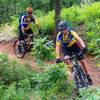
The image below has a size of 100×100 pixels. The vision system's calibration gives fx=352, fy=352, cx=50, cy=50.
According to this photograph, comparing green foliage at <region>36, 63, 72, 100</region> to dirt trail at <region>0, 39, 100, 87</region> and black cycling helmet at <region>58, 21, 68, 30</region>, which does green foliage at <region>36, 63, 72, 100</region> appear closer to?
black cycling helmet at <region>58, 21, 68, 30</region>

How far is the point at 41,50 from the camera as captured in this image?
8.33m

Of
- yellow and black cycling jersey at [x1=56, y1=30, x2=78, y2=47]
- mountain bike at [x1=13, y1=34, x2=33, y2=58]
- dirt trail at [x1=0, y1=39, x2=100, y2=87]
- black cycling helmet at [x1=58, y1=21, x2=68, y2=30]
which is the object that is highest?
black cycling helmet at [x1=58, y1=21, x2=68, y2=30]

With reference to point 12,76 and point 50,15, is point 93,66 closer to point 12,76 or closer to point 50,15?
point 12,76

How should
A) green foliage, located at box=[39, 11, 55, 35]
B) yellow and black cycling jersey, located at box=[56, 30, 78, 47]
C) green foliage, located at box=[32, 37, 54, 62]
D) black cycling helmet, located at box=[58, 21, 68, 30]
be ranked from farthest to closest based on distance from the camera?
green foliage, located at box=[39, 11, 55, 35]
yellow and black cycling jersey, located at box=[56, 30, 78, 47]
black cycling helmet, located at box=[58, 21, 68, 30]
green foliage, located at box=[32, 37, 54, 62]

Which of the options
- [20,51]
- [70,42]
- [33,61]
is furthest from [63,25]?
[20,51]

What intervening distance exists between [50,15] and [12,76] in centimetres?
714

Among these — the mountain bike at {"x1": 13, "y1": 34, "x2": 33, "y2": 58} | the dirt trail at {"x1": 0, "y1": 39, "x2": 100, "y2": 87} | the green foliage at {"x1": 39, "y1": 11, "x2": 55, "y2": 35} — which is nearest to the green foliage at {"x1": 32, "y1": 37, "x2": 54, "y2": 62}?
the dirt trail at {"x1": 0, "y1": 39, "x2": 100, "y2": 87}

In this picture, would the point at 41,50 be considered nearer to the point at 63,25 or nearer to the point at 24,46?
the point at 63,25

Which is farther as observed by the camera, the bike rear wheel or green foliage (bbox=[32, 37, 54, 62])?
the bike rear wheel

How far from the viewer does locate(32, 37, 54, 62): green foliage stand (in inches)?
320

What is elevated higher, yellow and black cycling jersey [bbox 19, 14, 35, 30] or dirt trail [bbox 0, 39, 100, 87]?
yellow and black cycling jersey [bbox 19, 14, 35, 30]

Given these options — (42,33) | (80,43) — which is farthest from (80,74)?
(42,33)

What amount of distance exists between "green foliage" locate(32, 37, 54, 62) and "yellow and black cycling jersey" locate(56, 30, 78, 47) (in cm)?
52

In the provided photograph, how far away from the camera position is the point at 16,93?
7527mm
